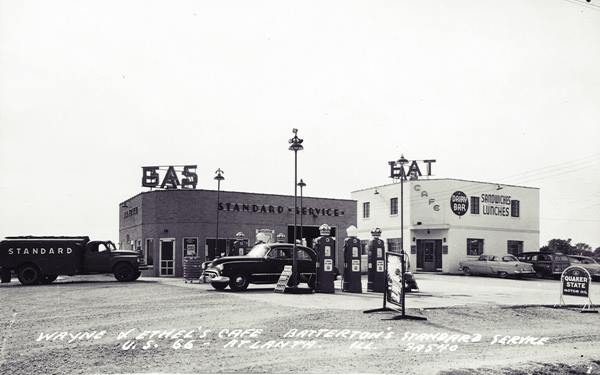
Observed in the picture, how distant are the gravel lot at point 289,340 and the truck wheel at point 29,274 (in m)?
12.1

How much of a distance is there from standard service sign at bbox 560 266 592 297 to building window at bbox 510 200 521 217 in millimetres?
30183

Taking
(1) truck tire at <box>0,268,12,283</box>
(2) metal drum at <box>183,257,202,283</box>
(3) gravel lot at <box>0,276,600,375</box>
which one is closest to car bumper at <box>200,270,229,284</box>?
(3) gravel lot at <box>0,276,600,375</box>

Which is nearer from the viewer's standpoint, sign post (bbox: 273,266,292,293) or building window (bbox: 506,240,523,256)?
sign post (bbox: 273,266,292,293)

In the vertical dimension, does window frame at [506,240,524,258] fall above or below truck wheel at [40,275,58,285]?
above

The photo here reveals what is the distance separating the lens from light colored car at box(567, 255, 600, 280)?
32750mm

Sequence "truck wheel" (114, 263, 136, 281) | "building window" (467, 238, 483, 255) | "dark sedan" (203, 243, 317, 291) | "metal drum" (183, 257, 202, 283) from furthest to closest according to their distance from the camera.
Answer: "building window" (467, 238, 483, 255) → "truck wheel" (114, 263, 136, 281) → "metal drum" (183, 257, 202, 283) → "dark sedan" (203, 243, 317, 291)

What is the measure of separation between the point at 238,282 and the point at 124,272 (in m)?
9.75

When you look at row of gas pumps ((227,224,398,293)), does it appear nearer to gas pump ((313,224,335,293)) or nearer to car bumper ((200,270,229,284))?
gas pump ((313,224,335,293))

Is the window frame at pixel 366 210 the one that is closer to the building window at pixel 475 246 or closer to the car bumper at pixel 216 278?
the building window at pixel 475 246

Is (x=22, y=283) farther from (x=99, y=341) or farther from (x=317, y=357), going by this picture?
(x=317, y=357)

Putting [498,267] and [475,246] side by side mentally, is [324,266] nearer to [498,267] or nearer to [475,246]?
[498,267]

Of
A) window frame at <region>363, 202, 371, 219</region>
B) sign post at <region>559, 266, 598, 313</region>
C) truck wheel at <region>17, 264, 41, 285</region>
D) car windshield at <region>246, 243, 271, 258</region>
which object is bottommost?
truck wheel at <region>17, 264, 41, 285</region>

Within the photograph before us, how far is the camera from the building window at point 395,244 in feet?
150

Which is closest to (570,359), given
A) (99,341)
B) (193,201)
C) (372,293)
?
(99,341)
